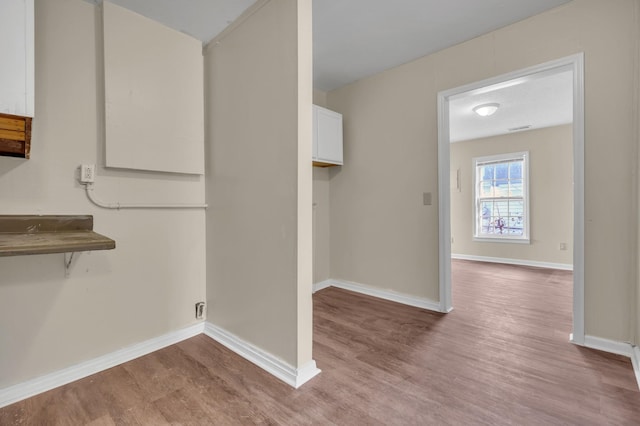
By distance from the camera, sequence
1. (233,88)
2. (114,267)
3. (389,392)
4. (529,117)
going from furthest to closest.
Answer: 1. (529,117)
2. (233,88)
3. (114,267)
4. (389,392)

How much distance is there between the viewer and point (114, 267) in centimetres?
202

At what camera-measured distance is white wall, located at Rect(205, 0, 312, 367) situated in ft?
5.89

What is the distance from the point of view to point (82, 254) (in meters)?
1.87

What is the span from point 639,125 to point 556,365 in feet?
5.63

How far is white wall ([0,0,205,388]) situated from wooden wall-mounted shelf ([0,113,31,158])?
21 cm

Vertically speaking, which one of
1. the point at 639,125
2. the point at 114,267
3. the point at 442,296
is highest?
the point at 639,125

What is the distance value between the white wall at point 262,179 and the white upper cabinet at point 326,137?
1.24 meters

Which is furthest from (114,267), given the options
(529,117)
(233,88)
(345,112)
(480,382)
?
(529,117)

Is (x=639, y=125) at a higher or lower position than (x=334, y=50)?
lower

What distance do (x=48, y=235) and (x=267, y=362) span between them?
149cm

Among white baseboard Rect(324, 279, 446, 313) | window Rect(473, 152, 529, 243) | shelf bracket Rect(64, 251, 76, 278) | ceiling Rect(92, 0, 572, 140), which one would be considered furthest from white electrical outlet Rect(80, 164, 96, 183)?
window Rect(473, 152, 529, 243)

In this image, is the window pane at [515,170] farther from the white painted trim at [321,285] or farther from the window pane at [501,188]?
the white painted trim at [321,285]

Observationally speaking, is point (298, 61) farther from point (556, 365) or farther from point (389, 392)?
point (556, 365)

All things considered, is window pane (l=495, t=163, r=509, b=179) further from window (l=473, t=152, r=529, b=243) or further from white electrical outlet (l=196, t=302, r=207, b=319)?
white electrical outlet (l=196, t=302, r=207, b=319)
